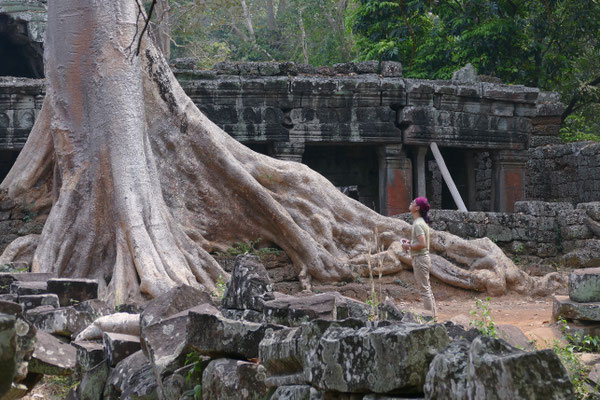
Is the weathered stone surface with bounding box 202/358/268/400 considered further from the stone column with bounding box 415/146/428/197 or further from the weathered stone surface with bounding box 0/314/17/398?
the stone column with bounding box 415/146/428/197

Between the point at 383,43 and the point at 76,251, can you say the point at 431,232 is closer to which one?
the point at 76,251

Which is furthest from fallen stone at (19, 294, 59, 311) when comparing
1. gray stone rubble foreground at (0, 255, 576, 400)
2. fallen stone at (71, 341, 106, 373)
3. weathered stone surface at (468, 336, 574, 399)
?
weathered stone surface at (468, 336, 574, 399)

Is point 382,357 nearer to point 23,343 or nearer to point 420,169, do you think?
point 23,343

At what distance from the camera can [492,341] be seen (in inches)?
88.4

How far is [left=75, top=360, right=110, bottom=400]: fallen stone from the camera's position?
14.1ft

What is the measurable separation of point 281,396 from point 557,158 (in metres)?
14.1

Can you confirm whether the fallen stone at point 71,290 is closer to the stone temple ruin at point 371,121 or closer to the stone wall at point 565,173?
the stone temple ruin at point 371,121

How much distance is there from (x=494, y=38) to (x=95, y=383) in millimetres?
15954

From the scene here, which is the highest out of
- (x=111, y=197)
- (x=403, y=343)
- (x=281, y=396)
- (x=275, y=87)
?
(x=275, y=87)

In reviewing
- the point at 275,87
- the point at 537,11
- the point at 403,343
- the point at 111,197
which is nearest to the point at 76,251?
the point at 111,197

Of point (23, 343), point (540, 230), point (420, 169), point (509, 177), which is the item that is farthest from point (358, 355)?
point (509, 177)

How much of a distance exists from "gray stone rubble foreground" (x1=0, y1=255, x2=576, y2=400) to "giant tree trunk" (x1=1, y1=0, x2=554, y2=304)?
1919mm

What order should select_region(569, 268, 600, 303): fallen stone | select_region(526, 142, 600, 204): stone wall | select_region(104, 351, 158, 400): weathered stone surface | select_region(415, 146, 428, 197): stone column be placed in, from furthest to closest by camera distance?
select_region(526, 142, 600, 204): stone wall → select_region(415, 146, 428, 197): stone column → select_region(569, 268, 600, 303): fallen stone → select_region(104, 351, 158, 400): weathered stone surface

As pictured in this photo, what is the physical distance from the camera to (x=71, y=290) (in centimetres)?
580
